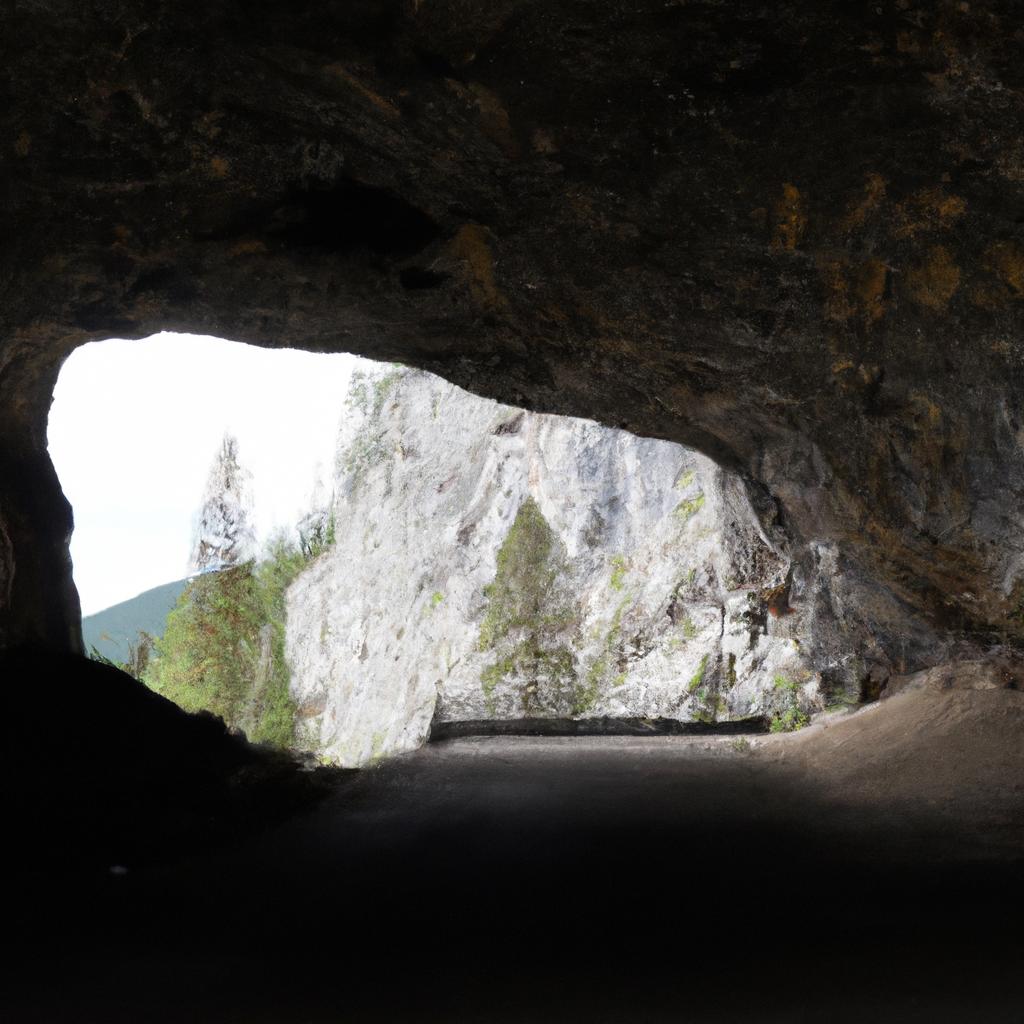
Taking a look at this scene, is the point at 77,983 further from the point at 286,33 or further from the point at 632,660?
the point at 632,660

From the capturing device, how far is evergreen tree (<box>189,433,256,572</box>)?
1933cm

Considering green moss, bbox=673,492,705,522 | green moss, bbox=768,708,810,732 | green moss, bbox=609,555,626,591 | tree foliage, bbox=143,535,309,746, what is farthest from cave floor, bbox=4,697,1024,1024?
tree foliage, bbox=143,535,309,746

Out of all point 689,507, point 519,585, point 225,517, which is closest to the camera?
Result: point 689,507

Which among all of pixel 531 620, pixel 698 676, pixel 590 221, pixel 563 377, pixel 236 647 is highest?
pixel 590 221

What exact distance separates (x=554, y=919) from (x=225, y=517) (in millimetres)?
18273

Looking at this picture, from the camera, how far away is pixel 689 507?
12828mm

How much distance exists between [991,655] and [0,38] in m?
5.57

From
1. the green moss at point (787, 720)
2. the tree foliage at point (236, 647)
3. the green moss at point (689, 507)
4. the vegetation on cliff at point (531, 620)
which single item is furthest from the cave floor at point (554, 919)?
the tree foliage at point (236, 647)

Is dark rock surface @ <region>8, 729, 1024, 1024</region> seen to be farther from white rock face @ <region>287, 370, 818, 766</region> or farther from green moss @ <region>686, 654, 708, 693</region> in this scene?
green moss @ <region>686, 654, 708, 693</region>

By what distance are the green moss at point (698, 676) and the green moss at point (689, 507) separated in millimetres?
2519

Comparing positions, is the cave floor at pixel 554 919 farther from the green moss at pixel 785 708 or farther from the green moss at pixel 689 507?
the green moss at pixel 689 507

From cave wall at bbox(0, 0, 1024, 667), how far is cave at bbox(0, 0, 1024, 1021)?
0.02 metres

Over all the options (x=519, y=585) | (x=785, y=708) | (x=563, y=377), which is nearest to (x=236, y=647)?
(x=519, y=585)

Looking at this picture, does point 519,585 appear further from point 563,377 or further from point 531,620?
point 563,377
